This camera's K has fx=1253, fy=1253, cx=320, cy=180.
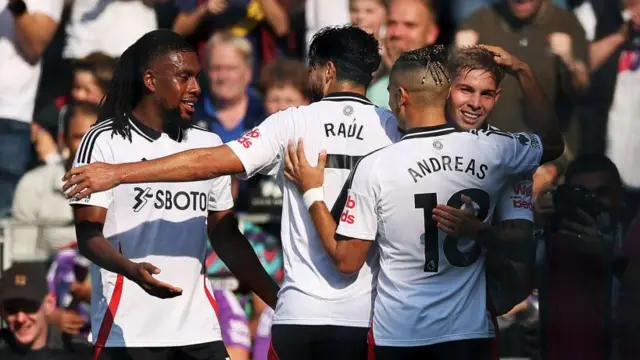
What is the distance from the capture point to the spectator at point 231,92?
722 cm

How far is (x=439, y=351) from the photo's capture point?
14.8 feet

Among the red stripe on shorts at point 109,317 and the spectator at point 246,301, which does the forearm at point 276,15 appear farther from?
the red stripe on shorts at point 109,317

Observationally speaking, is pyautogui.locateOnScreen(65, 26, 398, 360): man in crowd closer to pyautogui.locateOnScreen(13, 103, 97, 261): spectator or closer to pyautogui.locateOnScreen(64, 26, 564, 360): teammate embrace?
pyautogui.locateOnScreen(64, 26, 564, 360): teammate embrace

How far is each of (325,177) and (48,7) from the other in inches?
128

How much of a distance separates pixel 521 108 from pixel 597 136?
0.79m

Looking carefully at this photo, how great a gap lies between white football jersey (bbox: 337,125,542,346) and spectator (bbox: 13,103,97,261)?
9.93ft

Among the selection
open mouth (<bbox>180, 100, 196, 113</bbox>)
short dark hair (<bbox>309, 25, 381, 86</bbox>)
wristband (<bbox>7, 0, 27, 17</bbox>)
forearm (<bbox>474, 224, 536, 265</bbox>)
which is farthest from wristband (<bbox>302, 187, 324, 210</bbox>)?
wristband (<bbox>7, 0, 27, 17</bbox>)

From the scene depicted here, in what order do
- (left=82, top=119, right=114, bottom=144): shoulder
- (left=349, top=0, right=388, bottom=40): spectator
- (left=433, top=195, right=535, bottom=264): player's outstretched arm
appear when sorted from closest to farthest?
(left=433, top=195, right=535, bottom=264): player's outstretched arm < (left=82, top=119, right=114, bottom=144): shoulder < (left=349, top=0, right=388, bottom=40): spectator

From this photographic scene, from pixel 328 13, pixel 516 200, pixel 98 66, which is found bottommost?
pixel 516 200

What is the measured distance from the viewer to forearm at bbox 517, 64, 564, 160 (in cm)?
514

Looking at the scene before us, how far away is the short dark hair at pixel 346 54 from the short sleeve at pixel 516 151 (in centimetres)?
54

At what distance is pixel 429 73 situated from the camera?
15.1ft

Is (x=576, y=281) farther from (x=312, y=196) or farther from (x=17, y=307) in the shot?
(x=17, y=307)

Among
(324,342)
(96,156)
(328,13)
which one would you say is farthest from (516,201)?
(328,13)
